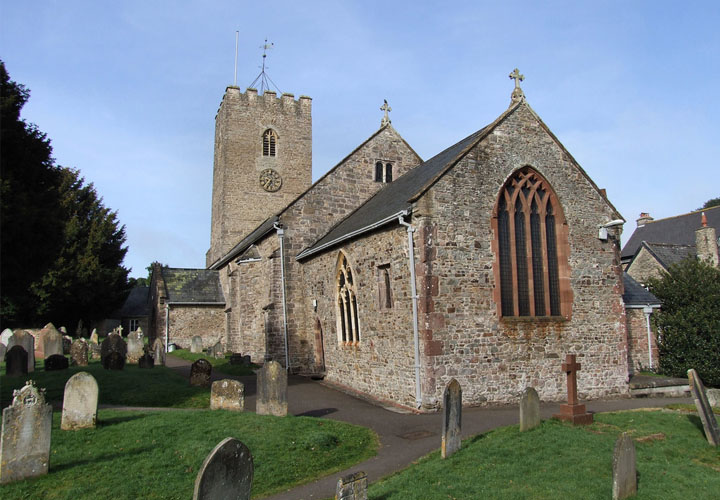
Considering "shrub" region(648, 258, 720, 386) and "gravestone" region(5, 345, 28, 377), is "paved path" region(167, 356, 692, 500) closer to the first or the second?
"shrub" region(648, 258, 720, 386)

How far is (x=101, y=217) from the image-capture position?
4400cm

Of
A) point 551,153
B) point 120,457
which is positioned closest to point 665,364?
point 551,153

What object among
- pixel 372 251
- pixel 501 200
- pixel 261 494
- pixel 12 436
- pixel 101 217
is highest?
pixel 101 217

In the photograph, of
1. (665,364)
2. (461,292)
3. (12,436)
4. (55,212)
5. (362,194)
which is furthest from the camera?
(362,194)

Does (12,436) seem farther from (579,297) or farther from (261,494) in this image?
(579,297)

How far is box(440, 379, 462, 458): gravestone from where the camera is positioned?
9.05 meters

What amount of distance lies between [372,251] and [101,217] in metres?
36.1

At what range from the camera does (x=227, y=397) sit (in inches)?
465

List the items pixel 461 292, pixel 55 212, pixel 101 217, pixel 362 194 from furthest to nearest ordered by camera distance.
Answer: pixel 101 217 < pixel 362 194 < pixel 55 212 < pixel 461 292

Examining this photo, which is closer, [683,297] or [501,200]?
[501,200]

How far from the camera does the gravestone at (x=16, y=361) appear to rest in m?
16.8

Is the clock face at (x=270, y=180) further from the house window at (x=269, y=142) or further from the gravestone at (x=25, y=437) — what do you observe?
the gravestone at (x=25, y=437)

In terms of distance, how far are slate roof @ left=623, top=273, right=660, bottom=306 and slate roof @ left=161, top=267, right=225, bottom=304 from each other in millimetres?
22073

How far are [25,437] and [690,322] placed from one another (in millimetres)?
21490
